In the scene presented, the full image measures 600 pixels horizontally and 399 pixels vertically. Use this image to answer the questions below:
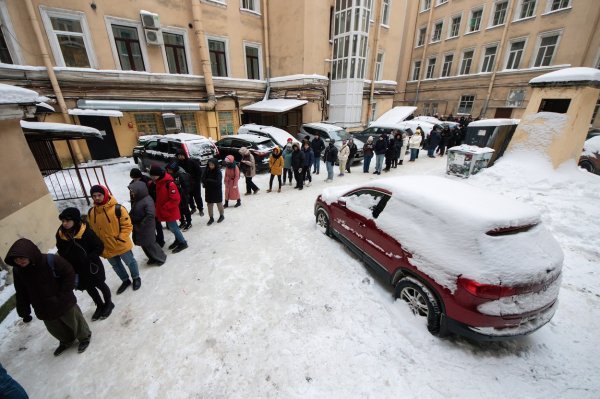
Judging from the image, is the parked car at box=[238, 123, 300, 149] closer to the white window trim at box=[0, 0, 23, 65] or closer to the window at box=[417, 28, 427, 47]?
the white window trim at box=[0, 0, 23, 65]

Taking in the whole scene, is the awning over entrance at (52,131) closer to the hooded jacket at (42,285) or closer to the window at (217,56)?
the hooded jacket at (42,285)

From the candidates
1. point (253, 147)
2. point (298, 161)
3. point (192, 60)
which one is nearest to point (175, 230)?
point (298, 161)

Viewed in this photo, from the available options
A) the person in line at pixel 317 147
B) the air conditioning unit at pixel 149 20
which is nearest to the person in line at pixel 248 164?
the person in line at pixel 317 147

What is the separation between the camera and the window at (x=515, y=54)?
58.5ft

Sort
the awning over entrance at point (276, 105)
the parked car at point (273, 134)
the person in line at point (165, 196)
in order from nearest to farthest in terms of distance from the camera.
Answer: the person in line at point (165, 196) → the parked car at point (273, 134) → the awning over entrance at point (276, 105)

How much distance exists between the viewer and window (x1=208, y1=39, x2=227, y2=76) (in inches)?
534

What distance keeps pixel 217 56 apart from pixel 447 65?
20.6 m

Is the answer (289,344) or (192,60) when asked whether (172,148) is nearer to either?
(192,60)

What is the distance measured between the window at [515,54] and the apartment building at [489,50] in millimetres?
35

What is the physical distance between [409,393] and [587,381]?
1993 millimetres

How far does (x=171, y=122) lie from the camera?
12680mm

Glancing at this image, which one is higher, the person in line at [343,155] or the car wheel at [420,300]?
the person in line at [343,155]

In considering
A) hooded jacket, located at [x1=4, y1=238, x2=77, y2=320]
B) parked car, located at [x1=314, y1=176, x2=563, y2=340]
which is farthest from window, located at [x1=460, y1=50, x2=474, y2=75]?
hooded jacket, located at [x1=4, y1=238, x2=77, y2=320]

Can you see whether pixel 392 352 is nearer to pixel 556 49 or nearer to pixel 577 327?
pixel 577 327
